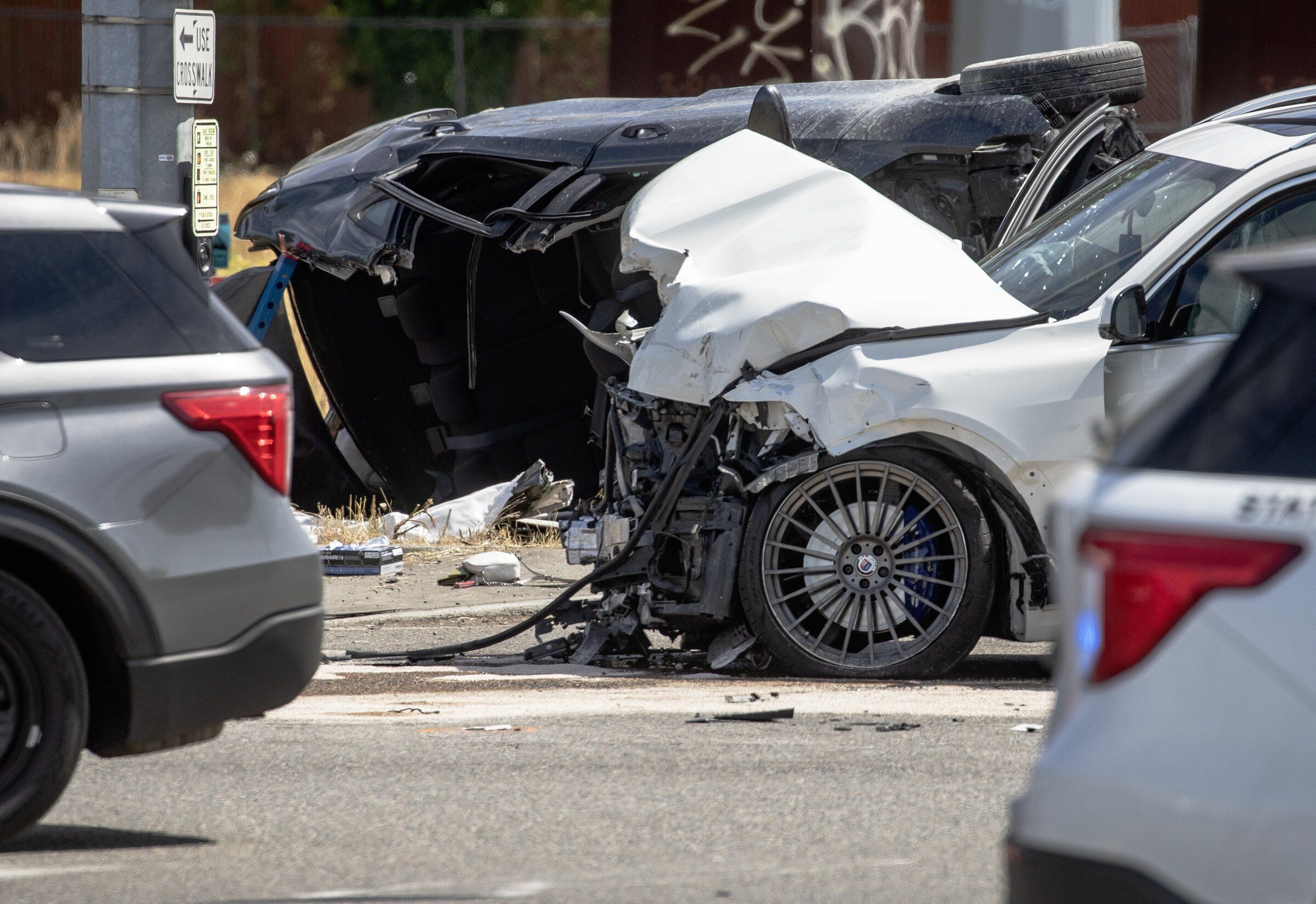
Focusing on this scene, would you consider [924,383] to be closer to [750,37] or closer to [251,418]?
[251,418]

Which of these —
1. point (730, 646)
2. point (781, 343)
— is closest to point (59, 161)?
point (730, 646)

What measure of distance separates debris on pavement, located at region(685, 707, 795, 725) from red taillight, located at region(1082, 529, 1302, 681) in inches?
144

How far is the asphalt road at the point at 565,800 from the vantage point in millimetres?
4367

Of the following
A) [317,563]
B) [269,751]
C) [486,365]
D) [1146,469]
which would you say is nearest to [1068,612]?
[1146,469]

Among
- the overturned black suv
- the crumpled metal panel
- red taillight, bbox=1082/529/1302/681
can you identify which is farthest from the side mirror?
red taillight, bbox=1082/529/1302/681

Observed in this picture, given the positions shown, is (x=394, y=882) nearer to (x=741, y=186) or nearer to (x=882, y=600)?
(x=882, y=600)

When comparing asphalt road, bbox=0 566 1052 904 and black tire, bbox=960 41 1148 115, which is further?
black tire, bbox=960 41 1148 115

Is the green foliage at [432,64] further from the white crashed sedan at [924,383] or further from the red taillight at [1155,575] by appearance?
the red taillight at [1155,575]

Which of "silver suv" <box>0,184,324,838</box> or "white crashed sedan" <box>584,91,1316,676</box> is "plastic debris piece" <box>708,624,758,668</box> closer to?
"white crashed sedan" <box>584,91,1316,676</box>

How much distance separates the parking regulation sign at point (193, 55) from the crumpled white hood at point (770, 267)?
138 inches

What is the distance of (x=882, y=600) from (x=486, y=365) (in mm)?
4596

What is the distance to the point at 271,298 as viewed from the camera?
36.1ft

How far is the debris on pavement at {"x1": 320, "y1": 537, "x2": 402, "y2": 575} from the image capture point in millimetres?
10367

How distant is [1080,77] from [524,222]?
2.84 metres
